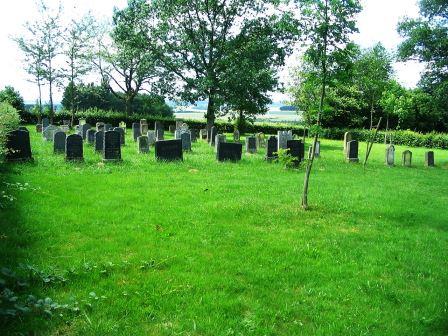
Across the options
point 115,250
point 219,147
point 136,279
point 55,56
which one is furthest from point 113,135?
point 55,56

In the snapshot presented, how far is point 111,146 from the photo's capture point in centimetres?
1458

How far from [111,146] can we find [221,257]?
9.74 metres

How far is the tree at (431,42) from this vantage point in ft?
74.5

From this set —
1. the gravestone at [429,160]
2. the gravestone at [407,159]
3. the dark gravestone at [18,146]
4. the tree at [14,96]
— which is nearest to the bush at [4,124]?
the dark gravestone at [18,146]

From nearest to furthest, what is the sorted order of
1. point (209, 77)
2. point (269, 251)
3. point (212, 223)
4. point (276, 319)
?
point (276, 319) → point (269, 251) → point (212, 223) → point (209, 77)

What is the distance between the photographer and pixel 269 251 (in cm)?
623

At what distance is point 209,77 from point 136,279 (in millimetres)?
25457

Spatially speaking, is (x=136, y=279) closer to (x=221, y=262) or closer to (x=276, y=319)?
(x=221, y=262)

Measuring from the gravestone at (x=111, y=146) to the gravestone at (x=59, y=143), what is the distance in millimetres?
2522

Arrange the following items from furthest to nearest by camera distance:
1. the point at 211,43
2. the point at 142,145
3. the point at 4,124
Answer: the point at 211,43 → the point at 142,145 → the point at 4,124

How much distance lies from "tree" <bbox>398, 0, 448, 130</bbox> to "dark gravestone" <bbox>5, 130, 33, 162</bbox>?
20.2 m

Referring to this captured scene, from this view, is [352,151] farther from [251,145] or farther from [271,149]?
[251,145]

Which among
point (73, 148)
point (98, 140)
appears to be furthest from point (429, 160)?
point (73, 148)

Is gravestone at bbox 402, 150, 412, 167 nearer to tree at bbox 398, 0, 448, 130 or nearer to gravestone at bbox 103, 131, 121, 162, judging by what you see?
tree at bbox 398, 0, 448, 130
